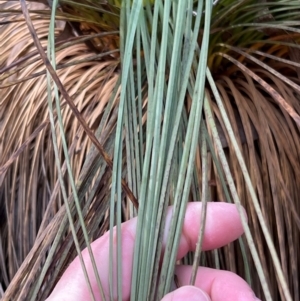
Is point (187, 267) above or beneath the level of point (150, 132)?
beneath

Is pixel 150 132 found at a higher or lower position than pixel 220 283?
higher

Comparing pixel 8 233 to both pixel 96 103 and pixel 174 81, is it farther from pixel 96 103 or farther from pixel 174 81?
pixel 174 81

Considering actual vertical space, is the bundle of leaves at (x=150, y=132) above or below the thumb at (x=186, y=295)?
above

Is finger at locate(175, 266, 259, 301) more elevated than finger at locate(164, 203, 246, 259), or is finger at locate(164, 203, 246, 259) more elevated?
finger at locate(164, 203, 246, 259)
